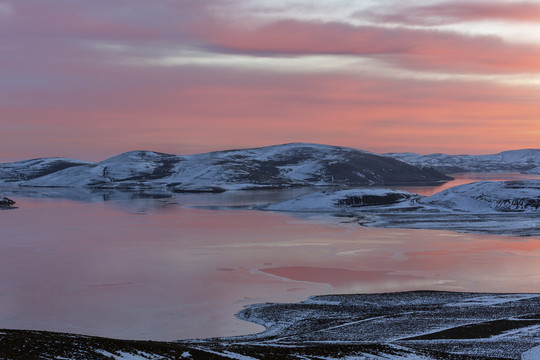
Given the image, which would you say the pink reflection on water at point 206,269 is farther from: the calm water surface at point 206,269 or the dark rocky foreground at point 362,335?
the dark rocky foreground at point 362,335

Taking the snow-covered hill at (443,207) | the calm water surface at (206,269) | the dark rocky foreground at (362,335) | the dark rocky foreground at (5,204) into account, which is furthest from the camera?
the dark rocky foreground at (5,204)

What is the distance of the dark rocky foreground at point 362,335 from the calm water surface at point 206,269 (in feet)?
8.43

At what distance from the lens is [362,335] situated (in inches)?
1169

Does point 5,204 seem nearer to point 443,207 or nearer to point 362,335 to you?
point 443,207

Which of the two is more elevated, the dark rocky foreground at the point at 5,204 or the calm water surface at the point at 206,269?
the dark rocky foreground at the point at 5,204

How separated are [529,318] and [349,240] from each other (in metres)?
35.3

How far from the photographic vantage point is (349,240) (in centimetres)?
6656

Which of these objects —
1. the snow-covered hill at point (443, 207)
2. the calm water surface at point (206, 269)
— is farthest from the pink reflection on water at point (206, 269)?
the snow-covered hill at point (443, 207)

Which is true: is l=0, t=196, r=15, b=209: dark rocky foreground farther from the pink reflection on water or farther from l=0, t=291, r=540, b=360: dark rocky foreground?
l=0, t=291, r=540, b=360: dark rocky foreground

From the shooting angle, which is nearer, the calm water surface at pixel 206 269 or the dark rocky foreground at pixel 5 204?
the calm water surface at pixel 206 269

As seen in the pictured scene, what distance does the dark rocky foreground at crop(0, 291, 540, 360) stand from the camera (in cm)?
2373

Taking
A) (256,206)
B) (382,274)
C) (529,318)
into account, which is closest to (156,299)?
(382,274)

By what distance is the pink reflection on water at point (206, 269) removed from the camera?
34.0 m

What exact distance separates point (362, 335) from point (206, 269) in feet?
67.5
